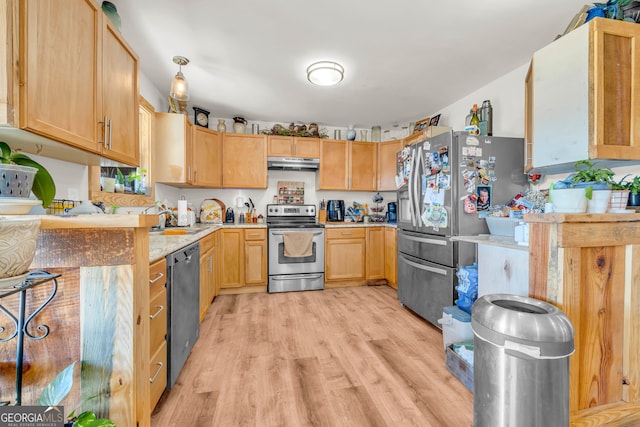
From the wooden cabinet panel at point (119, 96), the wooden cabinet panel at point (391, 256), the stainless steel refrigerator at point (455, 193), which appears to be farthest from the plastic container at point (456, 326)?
the wooden cabinet panel at point (119, 96)

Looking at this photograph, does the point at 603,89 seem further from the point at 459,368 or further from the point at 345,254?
the point at 345,254

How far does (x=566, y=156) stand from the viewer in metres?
1.53

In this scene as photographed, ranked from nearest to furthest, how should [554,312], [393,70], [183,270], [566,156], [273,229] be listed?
[554,312]
[566,156]
[183,270]
[393,70]
[273,229]

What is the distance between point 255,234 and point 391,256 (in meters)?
1.89

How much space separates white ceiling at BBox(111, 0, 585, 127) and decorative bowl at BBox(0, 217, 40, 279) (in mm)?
1764

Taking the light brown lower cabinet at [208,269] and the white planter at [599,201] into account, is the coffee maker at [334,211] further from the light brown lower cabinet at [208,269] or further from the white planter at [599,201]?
the white planter at [599,201]

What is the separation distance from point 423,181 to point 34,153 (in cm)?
267

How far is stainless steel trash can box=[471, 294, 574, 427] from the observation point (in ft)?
3.20

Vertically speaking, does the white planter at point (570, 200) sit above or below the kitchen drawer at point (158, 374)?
above

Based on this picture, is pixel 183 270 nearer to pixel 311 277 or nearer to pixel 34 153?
pixel 34 153

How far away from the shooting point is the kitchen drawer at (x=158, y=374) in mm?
1319

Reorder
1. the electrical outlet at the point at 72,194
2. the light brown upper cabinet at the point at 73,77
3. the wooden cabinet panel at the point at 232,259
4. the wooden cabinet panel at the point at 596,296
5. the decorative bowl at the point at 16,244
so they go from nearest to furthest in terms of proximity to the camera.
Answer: the decorative bowl at the point at 16,244, the light brown upper cabinet at the point at 73,77, the wooden cabinet panel at the point at 596,296, the electrical outlet at the point at 72,194, the wooden cabinet panel at the point at 232,259

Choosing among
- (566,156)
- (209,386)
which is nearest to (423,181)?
(566,156)

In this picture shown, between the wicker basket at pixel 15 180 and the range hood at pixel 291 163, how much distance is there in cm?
304
